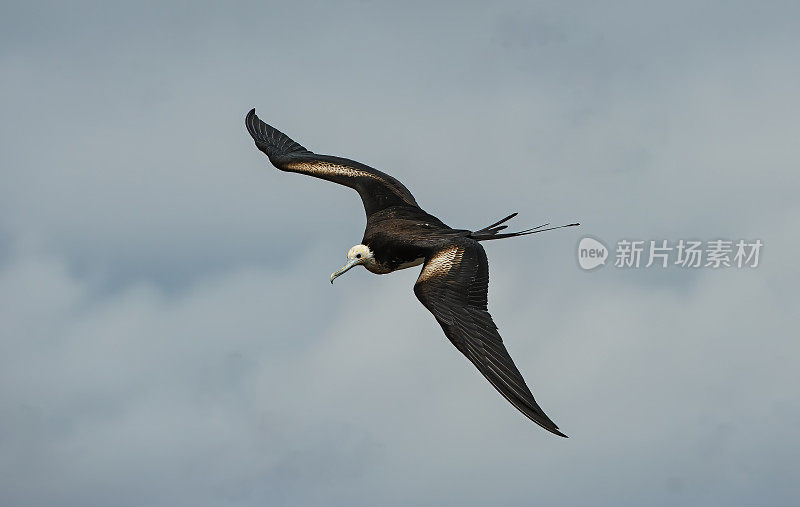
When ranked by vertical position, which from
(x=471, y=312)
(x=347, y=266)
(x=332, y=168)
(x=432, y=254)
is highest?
(x=332, y=168)

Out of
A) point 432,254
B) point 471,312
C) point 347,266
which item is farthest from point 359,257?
point 471,312

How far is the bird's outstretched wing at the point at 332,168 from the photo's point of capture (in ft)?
63.3

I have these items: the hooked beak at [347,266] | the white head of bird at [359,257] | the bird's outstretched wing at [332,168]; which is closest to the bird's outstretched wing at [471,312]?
the white head of bird at [359,257]

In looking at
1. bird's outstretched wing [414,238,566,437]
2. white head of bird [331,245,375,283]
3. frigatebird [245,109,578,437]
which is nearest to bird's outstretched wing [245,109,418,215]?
frigatebird [245,109,578,437]

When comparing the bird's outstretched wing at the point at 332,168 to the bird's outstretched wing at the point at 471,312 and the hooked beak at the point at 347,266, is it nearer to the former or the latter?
the hooked beak at the point at 347,266

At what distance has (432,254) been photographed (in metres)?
16.6

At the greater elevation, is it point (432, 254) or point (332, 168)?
point (332, 168)

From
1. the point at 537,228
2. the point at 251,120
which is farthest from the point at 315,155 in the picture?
the point at 537,228

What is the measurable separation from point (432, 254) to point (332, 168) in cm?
440

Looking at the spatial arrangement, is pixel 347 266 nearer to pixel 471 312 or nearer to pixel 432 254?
pixel 432 254

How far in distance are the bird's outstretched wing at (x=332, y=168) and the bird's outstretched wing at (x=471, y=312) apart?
2852mm

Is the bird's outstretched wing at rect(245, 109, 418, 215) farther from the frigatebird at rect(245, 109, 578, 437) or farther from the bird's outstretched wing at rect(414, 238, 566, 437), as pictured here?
the bird's outstretched wing at rect(414, 238, 566, 437)

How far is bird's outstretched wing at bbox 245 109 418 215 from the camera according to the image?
19.3 meters

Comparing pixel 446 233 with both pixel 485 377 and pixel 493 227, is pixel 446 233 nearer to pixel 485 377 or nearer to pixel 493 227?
pixel 493 227
